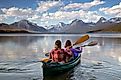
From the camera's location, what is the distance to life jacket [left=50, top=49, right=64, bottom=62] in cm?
970

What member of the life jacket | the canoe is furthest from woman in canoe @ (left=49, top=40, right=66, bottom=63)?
the canoe

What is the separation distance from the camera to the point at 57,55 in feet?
32.0

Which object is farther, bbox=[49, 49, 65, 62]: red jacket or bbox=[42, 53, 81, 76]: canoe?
bbox=[49, 49, 65, 62]: red jacket

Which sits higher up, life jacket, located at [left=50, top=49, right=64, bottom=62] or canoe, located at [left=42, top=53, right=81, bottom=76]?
life jacket, located at [left=50, top=49, right=64, bottom=62]

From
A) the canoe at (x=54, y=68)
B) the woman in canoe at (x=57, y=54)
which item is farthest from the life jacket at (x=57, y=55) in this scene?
the canoe at (x=54, y=68)

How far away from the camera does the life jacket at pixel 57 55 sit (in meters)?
→ 9.70

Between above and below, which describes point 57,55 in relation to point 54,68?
above

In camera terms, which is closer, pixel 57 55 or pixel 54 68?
pixel 54 68

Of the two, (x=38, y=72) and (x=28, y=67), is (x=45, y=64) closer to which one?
(x=38, y=72)

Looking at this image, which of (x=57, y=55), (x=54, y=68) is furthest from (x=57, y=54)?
(x=54, y=68)

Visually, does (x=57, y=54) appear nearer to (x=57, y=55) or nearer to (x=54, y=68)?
(x=57, y=55)

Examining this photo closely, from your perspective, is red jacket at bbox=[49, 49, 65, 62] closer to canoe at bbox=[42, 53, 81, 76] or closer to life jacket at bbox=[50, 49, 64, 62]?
life jacket at bbox=[50, 49, 64, 62]

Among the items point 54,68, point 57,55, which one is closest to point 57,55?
point 57,55

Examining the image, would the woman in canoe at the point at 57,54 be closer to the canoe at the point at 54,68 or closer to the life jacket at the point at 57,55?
the life jacket at the point at 57,55
